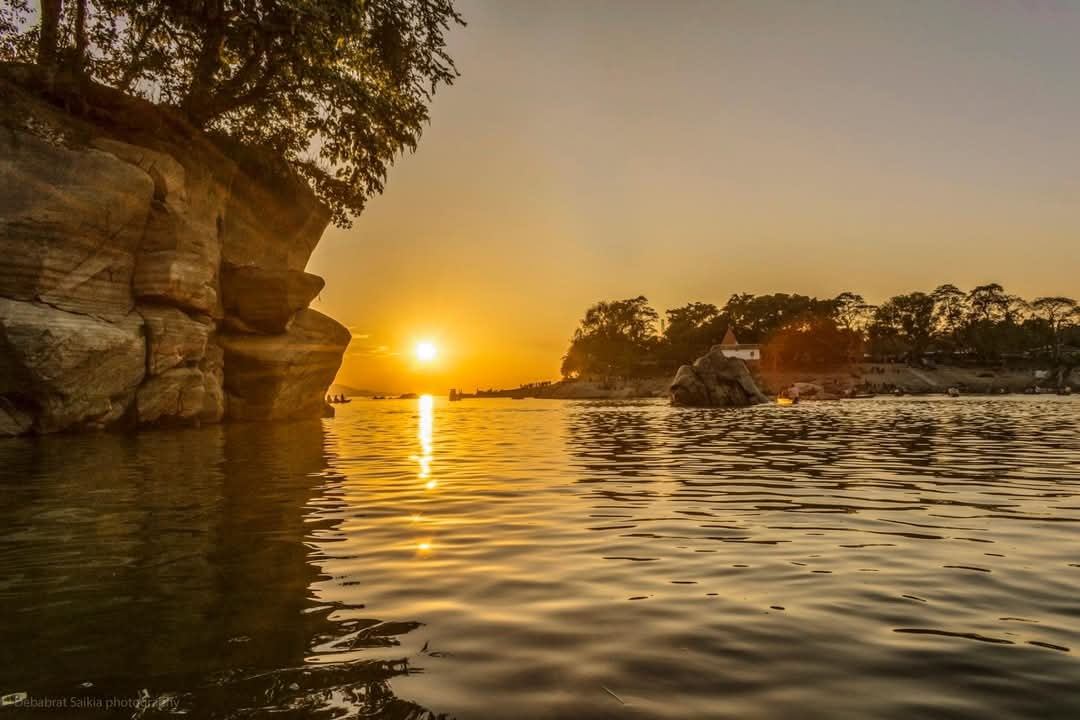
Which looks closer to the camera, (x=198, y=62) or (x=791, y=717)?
(x=791, y=717)

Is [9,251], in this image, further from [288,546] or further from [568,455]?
[288,546]

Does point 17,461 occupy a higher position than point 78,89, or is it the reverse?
point 78,89

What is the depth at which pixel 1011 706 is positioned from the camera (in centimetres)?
279

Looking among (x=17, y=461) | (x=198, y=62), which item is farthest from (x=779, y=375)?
(x=17, y=461)

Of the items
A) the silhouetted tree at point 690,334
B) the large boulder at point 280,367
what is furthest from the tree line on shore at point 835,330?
the large boulder at point 280,367

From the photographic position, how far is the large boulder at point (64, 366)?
17047 millimetres

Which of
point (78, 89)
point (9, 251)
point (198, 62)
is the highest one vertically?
point (198, 62)

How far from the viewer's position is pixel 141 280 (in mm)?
21547

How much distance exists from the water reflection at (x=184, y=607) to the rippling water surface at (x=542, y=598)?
0.07 feet

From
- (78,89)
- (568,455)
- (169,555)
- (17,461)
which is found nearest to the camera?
(169,555)

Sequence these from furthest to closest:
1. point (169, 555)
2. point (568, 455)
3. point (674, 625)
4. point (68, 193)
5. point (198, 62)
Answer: point (198, 62)
point (68, 193)
point (568, 455)
point (169, 555)
point (674, 625)

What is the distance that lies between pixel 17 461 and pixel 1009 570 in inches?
598

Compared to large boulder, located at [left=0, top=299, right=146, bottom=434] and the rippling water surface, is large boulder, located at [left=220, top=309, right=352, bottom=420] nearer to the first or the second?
large boulder, located at [left=0, top=299, right=146, bottom=434]

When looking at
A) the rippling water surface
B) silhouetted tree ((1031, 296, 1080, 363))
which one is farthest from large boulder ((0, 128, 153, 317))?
silhouetted tree ((1031, 296, 1080, 363))
